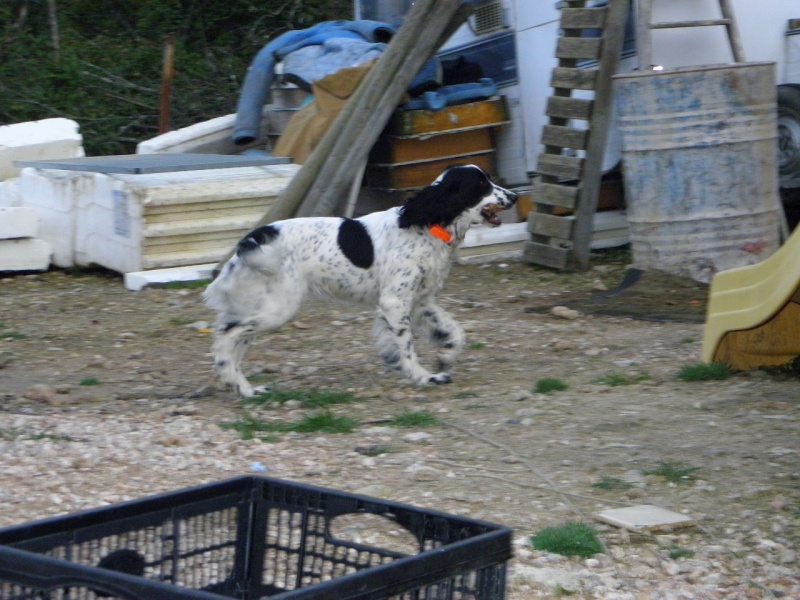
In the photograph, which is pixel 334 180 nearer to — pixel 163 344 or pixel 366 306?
pixel 163 344

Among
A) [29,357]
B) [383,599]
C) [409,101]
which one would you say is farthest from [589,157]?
[383,599]

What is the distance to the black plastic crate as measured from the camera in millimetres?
2014

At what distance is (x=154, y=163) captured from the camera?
1067 cm

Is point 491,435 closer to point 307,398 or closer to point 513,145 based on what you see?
point 307,398

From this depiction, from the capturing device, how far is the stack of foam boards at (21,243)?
33.9 ft

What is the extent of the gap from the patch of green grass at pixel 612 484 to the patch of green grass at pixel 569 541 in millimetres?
502

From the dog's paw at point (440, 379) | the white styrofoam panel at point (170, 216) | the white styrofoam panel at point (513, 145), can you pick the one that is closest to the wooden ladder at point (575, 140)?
the white styrofoam panel at point (513, 145)

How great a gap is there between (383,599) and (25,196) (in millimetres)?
9942

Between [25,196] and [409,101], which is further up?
[409,101]

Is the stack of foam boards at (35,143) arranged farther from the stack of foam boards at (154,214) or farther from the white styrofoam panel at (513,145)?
the white styrofoam panel at (513,145)

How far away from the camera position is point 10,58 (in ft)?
53.9

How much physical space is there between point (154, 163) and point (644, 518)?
24.6 feet

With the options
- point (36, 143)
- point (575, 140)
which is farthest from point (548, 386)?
point (36, 143)

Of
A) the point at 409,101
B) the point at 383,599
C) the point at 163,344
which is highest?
the point at 409,101
